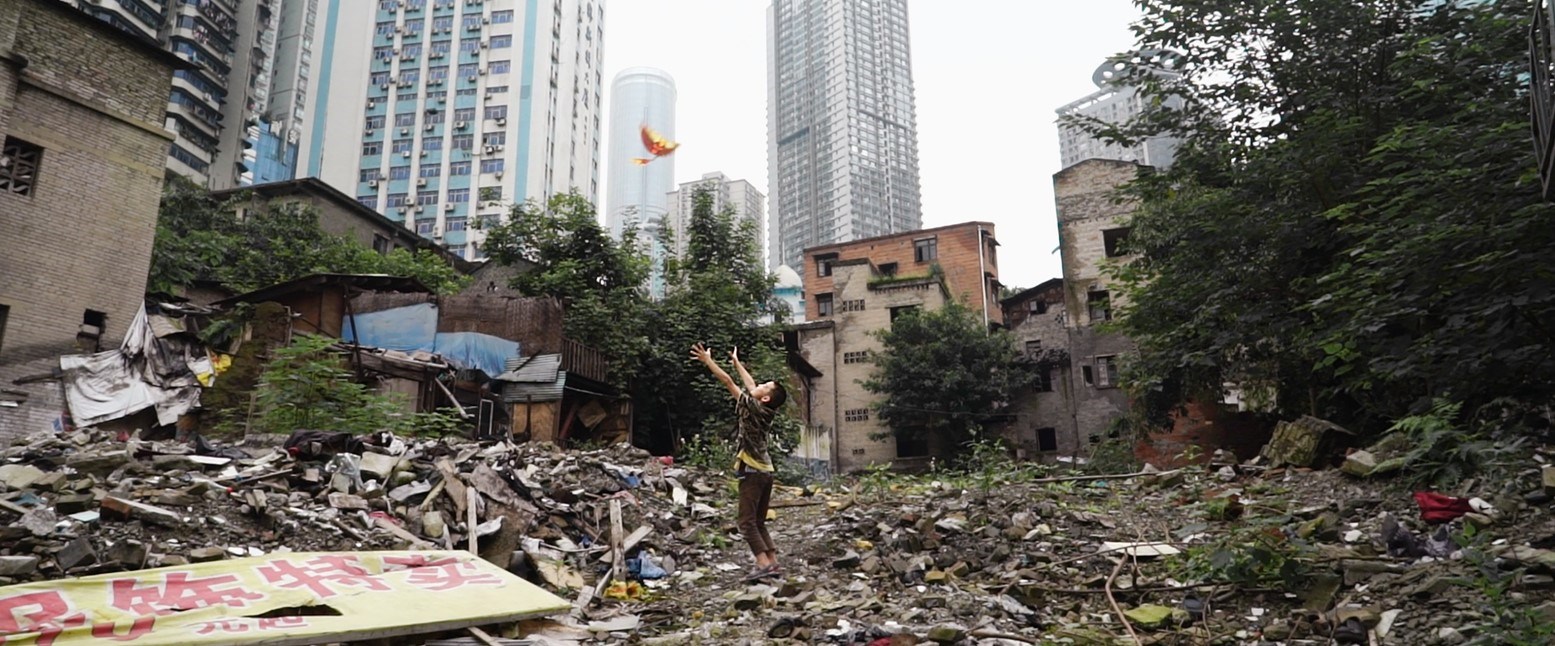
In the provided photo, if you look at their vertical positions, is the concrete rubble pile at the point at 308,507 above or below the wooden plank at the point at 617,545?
above

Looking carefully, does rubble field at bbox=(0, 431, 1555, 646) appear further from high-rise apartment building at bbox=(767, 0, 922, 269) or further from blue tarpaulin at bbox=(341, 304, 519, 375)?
high-rise apartment building at bbox=(767, 0, 922, 269)

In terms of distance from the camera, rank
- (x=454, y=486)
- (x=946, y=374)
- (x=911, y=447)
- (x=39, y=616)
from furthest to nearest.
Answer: (x=911, y=447) → (x=946, y=374) → (x=454, y=486) → (x=39, y=616)

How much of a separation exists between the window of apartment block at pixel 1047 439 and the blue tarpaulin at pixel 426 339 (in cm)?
1968

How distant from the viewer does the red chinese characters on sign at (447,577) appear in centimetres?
518

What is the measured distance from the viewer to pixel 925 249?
1421 inches

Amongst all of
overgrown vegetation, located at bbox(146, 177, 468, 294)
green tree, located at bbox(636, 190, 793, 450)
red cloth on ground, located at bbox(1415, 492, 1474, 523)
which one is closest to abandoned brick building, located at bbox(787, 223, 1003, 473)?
green tree, located at bbox(636, 190, 793, 450)

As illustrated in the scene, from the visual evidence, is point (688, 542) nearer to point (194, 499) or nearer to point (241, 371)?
point (194, 499)

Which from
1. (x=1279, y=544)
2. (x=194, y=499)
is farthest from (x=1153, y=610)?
(x=194, y=499)

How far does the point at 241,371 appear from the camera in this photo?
1353 cm

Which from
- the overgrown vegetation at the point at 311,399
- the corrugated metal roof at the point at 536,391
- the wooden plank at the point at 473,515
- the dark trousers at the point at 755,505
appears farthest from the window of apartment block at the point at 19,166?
the dark trousers at the point at 755,505

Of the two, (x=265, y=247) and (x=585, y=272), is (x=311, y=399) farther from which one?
(x=265, y=247)

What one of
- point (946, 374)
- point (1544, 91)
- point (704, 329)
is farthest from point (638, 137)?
point (1544, 91)

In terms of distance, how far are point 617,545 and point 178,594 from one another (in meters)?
3.34

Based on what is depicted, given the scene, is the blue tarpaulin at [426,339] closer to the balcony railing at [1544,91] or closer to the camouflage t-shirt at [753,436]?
the camouflage t-shirt at [753,436]
